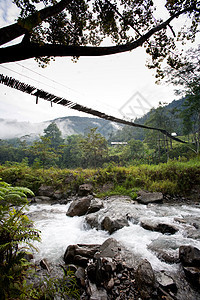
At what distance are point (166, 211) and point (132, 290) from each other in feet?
10.1

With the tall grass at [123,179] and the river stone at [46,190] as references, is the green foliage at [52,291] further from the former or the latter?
the river stone at [46,190]

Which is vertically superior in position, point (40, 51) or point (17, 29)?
point (17, 29)

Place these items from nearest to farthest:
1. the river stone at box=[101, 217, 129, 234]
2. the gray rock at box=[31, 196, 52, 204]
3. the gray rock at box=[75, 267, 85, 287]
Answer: the gray rock at box=[75, 267, 85, 287] → the river stone at box=[101, 217, 129, 234] → the gray rock at box=[31, 196, 52, 204]

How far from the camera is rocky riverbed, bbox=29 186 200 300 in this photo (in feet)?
5.08

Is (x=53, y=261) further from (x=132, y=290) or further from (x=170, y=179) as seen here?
(x=170, y=179)

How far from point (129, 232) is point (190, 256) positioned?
4.26 ft

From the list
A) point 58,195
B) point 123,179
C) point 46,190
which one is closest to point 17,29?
point 58,195

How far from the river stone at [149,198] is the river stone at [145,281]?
11.4 feet

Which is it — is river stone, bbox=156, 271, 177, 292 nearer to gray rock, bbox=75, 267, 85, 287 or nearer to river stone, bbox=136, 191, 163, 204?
gray rock, bbox=75, 267, 85, 287

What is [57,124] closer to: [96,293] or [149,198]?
[149,198]

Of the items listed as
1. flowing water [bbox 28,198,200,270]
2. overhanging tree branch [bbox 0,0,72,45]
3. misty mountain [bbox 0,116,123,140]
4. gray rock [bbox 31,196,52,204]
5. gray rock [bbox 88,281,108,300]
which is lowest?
gray rock [bbox 31,196,52,204]

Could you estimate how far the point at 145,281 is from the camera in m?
1.52

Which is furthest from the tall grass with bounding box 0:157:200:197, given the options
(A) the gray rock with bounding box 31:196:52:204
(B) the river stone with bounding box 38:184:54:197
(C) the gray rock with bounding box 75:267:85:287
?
(C) the gray rock with bounding box 75:267:85:287

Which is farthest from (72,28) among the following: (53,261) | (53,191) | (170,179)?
(170,179)
